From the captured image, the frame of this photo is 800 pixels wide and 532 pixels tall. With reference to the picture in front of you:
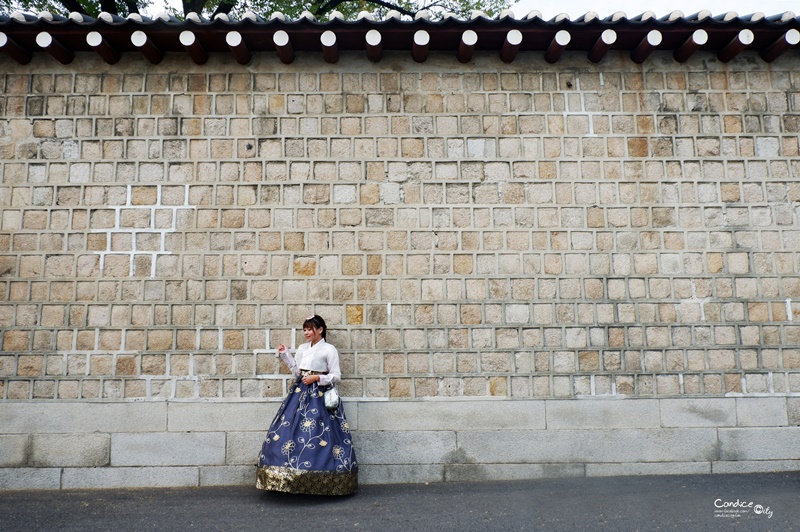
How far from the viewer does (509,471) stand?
5.12m

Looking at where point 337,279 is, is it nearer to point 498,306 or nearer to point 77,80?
point 498,306

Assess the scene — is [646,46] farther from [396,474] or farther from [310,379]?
[396,474]

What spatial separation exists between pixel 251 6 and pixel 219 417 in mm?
8288

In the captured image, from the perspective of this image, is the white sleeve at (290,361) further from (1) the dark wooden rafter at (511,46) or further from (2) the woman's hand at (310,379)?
(1) the dark wooden rafter at (511,46)

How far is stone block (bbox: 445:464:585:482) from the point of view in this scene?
16.8 ft

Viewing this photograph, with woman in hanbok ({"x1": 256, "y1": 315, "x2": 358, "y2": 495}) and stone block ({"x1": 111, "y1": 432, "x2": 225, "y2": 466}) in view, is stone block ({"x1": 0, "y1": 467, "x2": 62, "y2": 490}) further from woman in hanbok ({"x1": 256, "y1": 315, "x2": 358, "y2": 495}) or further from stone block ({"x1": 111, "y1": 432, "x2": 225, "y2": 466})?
woman in hanbok ({"x1": 256, "y1": 315, "x2": 358, "y2": 495})

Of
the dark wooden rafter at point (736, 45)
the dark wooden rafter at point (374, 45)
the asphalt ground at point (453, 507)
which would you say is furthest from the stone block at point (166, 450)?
the dark wooden rafter at point (736, 45)

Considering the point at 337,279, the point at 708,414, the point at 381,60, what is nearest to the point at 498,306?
the point at 337,279

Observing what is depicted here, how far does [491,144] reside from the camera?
545 cm

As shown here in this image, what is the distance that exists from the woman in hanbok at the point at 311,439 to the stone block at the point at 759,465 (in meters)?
3.23

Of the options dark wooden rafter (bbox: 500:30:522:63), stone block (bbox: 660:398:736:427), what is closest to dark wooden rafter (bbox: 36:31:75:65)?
dark wooden rafter (bbox: 500:30:522:63)

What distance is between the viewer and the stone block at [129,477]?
5.05m

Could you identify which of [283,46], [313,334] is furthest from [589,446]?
[283,46]

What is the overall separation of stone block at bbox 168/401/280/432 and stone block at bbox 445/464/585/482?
5.43 feet
